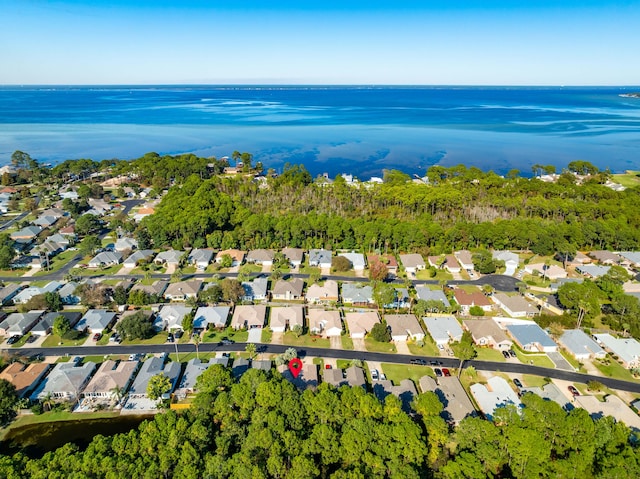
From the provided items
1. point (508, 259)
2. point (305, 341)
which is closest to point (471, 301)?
point (508, 259)

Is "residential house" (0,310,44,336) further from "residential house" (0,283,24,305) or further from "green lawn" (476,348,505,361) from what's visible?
"green lawn" (476,348,505,361)

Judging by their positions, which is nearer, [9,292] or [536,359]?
[536,359]

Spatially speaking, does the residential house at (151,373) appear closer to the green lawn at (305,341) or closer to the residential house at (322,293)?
the green lawn at (305,341)

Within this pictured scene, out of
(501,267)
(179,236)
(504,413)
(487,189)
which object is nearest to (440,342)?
(504,413)

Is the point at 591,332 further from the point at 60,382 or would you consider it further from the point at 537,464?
the point at 60,382

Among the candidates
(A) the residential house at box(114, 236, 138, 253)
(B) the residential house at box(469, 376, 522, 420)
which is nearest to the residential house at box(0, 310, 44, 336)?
(A) the residential house at box(114, 236, 138, 253)

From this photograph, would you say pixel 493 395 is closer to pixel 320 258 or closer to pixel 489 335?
pixel 489 335

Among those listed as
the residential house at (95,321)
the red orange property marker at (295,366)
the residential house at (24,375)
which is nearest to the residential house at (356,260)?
the red orange property marker at (295,366)
